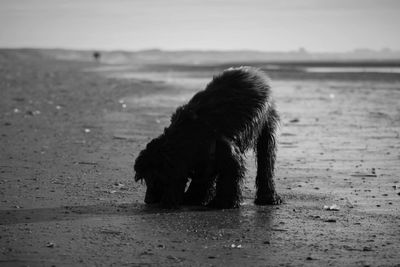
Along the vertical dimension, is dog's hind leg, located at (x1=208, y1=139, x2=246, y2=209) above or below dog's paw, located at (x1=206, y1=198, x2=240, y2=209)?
above

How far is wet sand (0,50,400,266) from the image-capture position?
5879mm

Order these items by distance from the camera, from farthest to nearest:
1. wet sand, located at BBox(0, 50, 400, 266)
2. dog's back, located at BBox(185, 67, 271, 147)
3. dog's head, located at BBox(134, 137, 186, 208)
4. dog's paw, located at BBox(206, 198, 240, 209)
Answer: dog's back, located at BBox(185, 67, 271, 147), dog's paw, located at BBox(206, 198, 240, 209), dog's head, located at BBox(134, 137, 186, 208), wet sand, located at BBox(0, 50, 400, 266)

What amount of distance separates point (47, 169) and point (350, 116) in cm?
1046

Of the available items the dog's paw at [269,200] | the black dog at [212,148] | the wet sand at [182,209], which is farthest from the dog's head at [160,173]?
the dog's paw at [269,200]

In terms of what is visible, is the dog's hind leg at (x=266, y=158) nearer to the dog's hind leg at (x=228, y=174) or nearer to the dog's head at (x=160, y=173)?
the dog's hind leg at (x=228, y=174)

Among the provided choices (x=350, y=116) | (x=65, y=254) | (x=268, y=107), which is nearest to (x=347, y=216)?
(x=268, y=107)

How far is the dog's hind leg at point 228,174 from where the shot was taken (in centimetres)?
781

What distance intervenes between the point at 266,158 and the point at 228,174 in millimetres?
888

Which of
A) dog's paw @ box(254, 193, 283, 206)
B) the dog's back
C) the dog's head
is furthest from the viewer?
dog's paw @ box(254, 193, 283, 206)

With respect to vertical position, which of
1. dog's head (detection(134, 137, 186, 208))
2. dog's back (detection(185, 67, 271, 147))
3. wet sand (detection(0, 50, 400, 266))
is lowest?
wet sand (detection(0, 50, 400, 266))

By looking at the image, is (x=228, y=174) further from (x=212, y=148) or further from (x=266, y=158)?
(x=266, y=158)

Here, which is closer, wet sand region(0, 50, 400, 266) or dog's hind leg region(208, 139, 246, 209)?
wet sand region(0, 50, 400, 266)

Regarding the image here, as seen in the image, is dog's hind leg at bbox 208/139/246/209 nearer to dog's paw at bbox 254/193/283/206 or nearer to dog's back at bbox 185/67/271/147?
dog's back at bbox 185/67/271/147

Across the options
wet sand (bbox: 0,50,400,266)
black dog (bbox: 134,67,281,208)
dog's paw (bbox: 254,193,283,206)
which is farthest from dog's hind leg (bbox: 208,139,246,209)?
dog's paw (bbox: 254,193,283,206)
